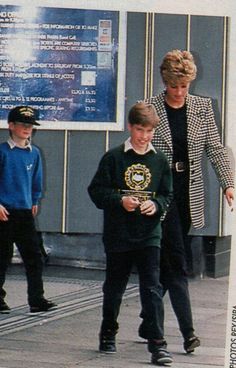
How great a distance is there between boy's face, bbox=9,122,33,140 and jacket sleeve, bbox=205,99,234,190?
1.92 ft

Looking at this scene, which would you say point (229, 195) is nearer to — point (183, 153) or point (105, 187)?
point (183, 153)

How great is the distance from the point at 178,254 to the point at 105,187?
351mm

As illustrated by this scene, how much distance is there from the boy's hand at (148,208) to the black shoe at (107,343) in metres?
0.45

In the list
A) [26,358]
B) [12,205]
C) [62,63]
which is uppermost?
[62,63]

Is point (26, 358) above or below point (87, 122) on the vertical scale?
below

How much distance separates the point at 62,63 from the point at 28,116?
0.68ft

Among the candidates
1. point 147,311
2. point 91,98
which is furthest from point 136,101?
point 147,311

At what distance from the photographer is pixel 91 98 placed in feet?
23.9

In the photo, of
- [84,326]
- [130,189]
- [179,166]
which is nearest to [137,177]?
[130,189]

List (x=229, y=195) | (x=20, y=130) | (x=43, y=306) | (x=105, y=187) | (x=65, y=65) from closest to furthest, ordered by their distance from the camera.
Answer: (x=229, y=195) < (x=105, y=187) < (x=65, y=65) < (x=20, y=130) < (x=43, y=306)

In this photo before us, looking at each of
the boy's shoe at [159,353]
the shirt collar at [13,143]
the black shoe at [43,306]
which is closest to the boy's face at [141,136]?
the shirt collar at [13,143]

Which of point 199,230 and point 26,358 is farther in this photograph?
point 199,230

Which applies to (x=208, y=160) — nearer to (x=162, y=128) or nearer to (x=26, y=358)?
(x=162, y=128)

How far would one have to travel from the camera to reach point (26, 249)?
772 centimetres
